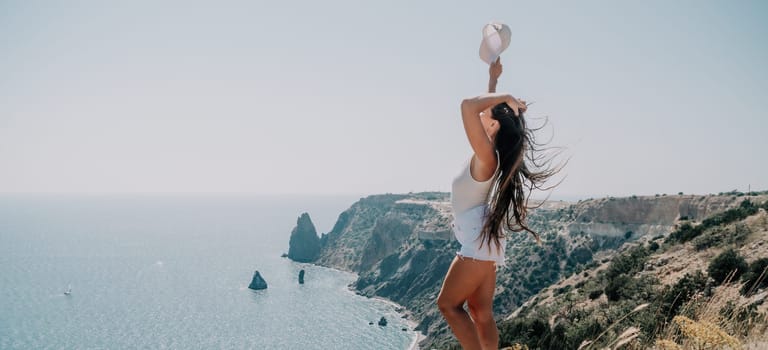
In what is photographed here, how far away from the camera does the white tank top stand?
2645 millimetres

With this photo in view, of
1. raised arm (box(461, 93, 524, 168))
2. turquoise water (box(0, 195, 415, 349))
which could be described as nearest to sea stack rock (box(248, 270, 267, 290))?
turquoise water (box(0, 195, 415, 349))

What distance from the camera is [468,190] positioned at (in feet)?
8.79

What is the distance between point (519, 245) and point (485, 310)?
64.2 m

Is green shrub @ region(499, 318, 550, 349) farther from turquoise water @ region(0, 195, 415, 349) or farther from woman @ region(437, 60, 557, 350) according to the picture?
turquoise water @ region(0, 195, 415, 349)

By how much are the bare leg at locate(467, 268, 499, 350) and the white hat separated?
1347mm

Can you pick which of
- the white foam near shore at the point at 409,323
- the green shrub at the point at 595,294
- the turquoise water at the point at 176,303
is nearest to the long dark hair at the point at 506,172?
the green shrub at the point at 595,294

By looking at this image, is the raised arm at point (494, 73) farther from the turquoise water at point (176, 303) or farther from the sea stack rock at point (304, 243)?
the sea stack rock at point (304, 243)

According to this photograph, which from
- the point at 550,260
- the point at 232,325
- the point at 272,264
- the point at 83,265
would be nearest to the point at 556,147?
the point at 550,260

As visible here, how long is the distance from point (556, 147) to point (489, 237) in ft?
2.55

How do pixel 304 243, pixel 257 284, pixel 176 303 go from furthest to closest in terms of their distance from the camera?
1. pixel 304 243
2. pixel 257 284
3. pixel 176 303

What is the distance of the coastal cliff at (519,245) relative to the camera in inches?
1839

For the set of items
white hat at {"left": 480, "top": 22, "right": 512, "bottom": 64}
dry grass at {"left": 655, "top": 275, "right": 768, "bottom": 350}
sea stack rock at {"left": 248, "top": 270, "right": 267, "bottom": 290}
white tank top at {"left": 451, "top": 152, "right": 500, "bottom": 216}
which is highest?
white hat at {"left": 480, "top": 22, "right": 512, "bottom": 64}

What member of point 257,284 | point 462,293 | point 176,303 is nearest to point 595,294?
point 462,293

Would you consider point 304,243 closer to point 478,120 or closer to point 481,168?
point 481,168
